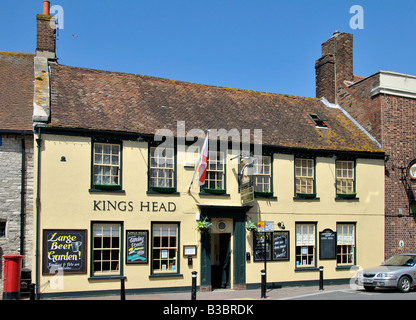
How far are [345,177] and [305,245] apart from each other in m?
3.43

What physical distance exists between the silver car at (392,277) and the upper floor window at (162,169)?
7279 mm

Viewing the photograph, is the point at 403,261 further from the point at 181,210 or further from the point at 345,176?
the point at 181,210

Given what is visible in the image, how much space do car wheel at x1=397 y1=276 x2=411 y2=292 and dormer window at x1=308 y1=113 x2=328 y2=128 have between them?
25.4ft

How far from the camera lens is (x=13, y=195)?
15.5 meters

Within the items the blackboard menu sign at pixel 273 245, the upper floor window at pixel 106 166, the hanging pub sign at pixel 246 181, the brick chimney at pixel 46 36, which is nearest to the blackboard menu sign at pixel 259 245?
the blackboard menu sign at pixel 273 245

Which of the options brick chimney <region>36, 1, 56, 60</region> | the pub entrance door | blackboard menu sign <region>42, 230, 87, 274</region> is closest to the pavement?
the pub entrance door

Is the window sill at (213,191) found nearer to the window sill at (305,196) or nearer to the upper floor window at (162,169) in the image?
the upper floor window at (162,169)

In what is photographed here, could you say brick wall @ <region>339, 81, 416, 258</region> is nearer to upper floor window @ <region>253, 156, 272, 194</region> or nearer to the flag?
upper floor window @ <region>253, 156, 272, 194</region>

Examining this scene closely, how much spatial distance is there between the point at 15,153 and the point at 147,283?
6245 millimetres

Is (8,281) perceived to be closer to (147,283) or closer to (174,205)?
(147,283)

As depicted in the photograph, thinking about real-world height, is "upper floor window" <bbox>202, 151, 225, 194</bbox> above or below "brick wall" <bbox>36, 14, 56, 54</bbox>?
below

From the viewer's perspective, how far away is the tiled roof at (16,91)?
632 inches

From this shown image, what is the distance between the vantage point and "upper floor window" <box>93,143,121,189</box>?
621 inches

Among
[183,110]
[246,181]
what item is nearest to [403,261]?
[246,181]
